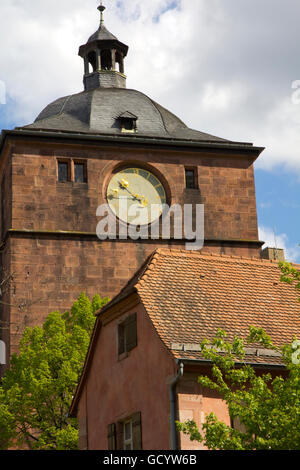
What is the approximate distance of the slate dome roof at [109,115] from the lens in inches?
1721

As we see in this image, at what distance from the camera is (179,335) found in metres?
23.2

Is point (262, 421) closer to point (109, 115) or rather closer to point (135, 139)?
point (135, 139)

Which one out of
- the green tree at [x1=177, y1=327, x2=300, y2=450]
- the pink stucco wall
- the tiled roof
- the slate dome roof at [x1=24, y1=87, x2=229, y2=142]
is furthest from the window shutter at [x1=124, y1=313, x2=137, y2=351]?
the slate dome roof at [x1=24, y1=87, x2=229, y2=142]

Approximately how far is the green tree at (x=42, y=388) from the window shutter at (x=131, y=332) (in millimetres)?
6116

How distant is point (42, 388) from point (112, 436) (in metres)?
6.94

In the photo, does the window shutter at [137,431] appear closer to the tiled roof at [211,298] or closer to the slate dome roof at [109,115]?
the tiled roof at [211,298]

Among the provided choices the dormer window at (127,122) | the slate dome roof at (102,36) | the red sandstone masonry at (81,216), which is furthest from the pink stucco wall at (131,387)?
the slate dome roof at (102,36)

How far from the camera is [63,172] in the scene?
42.2 m

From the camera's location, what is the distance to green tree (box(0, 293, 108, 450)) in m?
31.7

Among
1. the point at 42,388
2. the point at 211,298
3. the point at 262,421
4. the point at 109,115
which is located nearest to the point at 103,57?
the point at 109,115

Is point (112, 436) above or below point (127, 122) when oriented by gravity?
below

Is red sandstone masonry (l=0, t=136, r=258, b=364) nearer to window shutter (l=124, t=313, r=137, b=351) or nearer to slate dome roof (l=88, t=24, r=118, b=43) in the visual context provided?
slate dome roof (l=88, t=24, r=118, b=43)

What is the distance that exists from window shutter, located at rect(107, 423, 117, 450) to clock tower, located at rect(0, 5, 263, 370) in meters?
13.4
